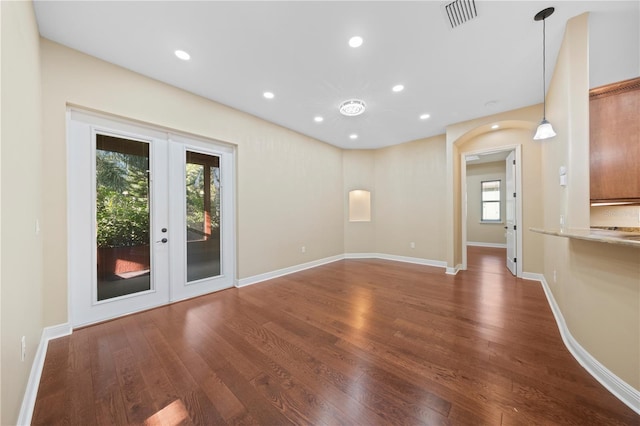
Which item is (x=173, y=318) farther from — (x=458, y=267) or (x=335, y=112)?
(x=458, y=267)

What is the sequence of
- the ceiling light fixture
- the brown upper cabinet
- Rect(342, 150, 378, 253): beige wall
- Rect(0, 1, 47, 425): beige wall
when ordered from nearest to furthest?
Rect(0, 1, 47, 425): beige wall → the brown upper cabinet → the ceiling light fixture → Rect(342, 150, 378, 253): beige wall

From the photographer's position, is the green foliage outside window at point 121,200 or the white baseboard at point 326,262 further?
the white baseboard at point 326,262

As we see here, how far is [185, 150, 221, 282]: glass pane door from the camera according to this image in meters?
3.44

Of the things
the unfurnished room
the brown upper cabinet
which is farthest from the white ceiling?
the brown upper cabinet

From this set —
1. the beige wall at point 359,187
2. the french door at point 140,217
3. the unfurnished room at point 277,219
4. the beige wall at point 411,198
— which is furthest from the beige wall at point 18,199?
the beige wall at point 411,198

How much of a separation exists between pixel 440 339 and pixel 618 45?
365cm

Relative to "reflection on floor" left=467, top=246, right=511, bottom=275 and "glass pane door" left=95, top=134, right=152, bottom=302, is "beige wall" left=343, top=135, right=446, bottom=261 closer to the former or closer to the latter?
"reflection on floor" left=467, top=246, right=511, bottom=275

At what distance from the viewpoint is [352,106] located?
3590 millimetres

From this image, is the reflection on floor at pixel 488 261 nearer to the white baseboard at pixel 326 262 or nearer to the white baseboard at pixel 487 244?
the white baseboard at pixel 487 244

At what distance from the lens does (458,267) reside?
4871 millimetres

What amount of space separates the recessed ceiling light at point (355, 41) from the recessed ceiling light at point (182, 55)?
183 cm

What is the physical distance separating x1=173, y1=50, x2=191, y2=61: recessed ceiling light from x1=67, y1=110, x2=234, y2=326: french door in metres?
1.07

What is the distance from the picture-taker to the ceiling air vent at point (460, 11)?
6.34ft

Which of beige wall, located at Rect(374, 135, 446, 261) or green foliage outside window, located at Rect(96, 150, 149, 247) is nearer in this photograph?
green foliage outside window, located at Rect(96, 150, 149, 247)
